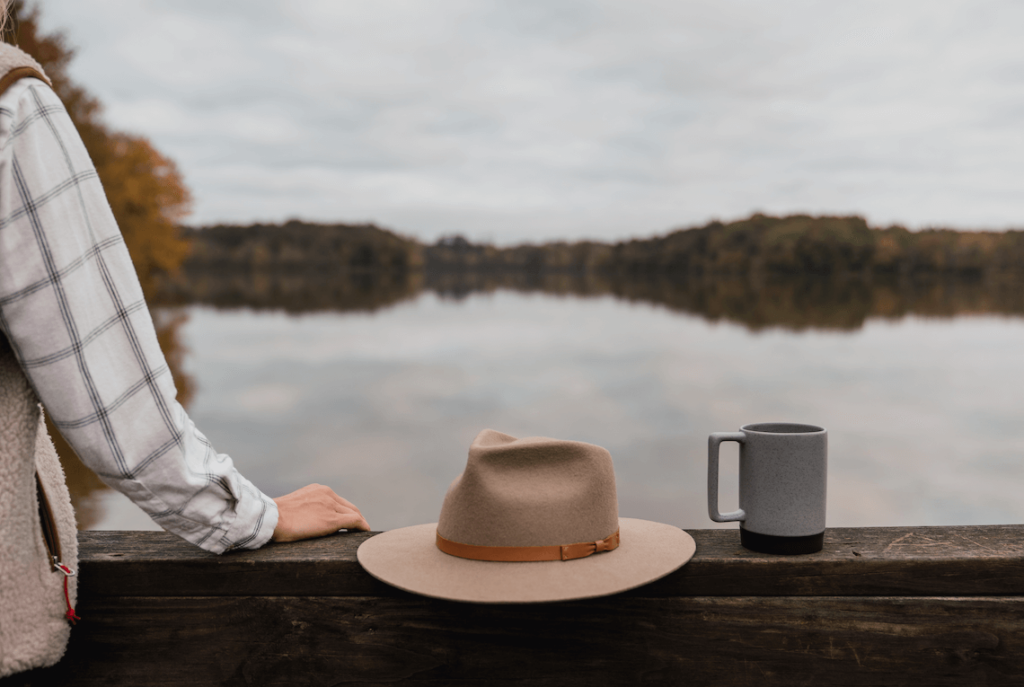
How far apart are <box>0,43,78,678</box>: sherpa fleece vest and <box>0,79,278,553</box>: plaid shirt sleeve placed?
66mm

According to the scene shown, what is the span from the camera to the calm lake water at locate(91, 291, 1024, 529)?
1297 cm

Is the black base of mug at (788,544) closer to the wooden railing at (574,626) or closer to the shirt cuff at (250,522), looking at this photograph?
the wooden railing at (574,626)

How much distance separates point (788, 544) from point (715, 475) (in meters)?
0.18

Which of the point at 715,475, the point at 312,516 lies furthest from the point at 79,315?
the point at 715,475

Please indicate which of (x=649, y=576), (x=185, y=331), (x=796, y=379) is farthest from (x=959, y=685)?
(x=185, y=331)

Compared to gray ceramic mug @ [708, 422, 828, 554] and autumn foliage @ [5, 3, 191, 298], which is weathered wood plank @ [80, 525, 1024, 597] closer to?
gray ceramic mug @ [708, 422, 828, 554]

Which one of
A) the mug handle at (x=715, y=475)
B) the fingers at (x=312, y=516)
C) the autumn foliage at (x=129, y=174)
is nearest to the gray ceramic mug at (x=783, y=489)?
the mug handle at (x=715, y=475)

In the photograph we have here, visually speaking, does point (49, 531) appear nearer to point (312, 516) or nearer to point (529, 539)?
point (312, 516)

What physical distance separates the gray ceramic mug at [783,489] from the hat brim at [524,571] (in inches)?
5.1

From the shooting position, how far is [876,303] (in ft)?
286

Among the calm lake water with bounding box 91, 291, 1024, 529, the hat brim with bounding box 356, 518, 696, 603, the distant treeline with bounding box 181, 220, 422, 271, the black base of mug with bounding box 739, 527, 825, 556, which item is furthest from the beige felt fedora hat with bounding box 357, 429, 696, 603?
the distant treeline with bounding box 181, 220, 422, 271

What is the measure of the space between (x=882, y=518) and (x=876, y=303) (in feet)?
278

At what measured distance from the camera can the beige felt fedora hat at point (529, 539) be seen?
118 centimetres

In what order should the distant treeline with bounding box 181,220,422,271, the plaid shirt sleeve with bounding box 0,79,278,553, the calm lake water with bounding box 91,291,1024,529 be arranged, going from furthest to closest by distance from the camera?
the distant treeline with bounding box 181,220,422,271
the calm lake water with bounding box 91,291,1024,529
the plaid shirt sleeve with bounding box 0,79,278,553
